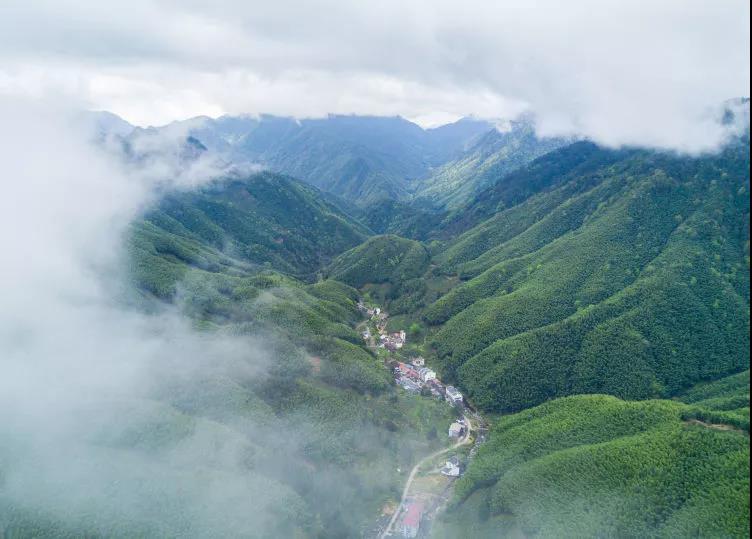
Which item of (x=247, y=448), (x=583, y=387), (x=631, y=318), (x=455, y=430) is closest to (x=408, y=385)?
(x=455, y=430)

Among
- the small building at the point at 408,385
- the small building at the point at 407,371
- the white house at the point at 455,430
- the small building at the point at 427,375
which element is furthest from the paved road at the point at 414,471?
the small building at the point at 407,371

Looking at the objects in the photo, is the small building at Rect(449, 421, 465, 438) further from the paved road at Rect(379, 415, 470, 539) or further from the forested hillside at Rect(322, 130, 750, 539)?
the forested hillside at Rect(322, 130, 750, 539)

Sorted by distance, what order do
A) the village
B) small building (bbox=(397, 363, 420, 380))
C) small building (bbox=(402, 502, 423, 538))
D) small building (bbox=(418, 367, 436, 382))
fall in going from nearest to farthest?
small building (bbox=(402, 502, 423, 538)), the village, small building (bbox=(418, 367, 436, 382)), small building (bbox=(397, 363, 420, 380))

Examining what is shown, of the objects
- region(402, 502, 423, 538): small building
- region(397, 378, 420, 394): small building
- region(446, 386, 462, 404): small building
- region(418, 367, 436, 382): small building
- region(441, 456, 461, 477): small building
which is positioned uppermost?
region(418, 367, 436, 382): small building

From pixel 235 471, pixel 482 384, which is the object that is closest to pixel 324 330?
pixel 482 384

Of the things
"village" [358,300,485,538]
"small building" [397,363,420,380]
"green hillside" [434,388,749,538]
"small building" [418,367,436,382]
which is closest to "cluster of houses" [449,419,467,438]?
"village" [358,300,485,538]

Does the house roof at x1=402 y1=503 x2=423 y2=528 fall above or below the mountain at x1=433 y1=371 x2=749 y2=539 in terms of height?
below

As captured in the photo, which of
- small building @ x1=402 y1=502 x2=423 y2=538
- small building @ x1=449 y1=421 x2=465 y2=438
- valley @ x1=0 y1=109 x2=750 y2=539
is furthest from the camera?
small building @ x1=449 y1=421 x2=465 y2=438
